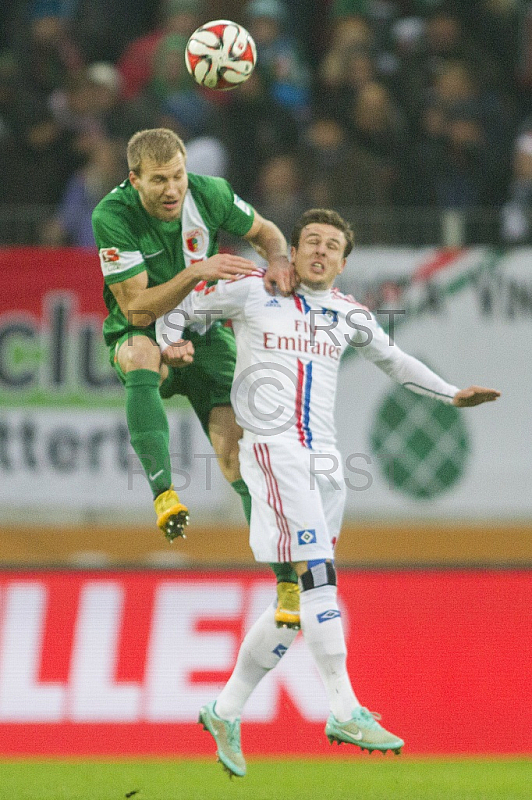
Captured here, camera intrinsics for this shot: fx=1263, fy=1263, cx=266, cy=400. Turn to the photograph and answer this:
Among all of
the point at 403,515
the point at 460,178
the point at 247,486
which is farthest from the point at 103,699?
the point at 460,178

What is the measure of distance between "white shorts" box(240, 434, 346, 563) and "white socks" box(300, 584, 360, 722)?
0.66 ft

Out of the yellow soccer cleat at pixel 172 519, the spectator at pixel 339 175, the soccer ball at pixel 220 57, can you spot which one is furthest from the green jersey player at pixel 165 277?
the spectator at pixel 339 175

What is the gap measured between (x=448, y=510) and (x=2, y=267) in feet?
14.7

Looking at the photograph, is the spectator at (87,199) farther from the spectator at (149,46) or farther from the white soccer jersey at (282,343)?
the white soccer jersey at (282,343)

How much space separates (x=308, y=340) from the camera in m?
6.41

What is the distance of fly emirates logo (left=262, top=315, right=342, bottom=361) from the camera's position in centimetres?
638

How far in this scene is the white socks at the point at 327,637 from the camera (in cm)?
602

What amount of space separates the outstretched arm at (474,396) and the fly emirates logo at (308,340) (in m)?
0.68

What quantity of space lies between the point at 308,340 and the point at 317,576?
120 centimetres

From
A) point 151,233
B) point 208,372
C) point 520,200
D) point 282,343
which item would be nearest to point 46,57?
point 520,200

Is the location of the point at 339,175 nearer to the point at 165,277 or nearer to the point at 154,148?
the point at 165,277

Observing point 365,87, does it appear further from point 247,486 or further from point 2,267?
point 247,486

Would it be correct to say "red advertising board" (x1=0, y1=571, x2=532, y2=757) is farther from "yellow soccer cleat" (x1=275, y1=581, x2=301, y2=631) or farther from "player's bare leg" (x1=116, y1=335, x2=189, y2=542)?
"player's bare leg" (x1=116, y1=335, x2=189, y2=542)

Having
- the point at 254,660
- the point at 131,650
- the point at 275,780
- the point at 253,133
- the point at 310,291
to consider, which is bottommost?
the point at 275,780
